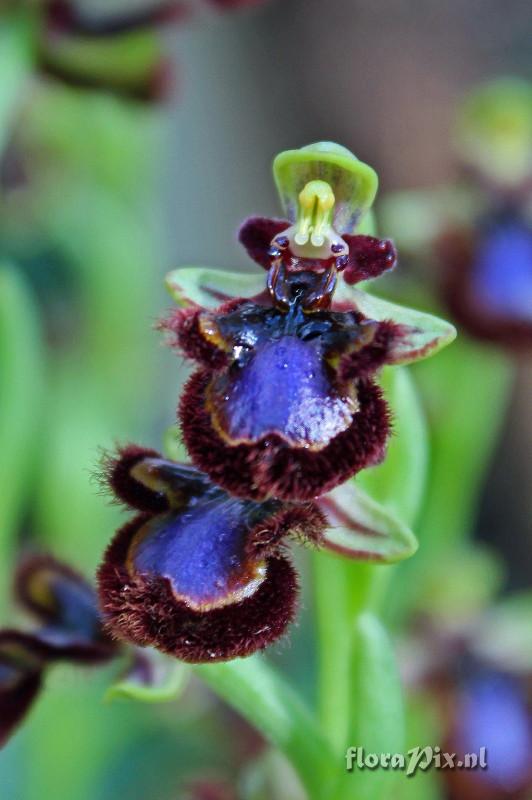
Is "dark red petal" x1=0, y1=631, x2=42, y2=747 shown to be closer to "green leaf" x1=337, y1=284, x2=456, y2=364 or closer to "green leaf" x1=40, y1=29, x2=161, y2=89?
"green leaf" x1=337, y1=284, x2=456, y2=364

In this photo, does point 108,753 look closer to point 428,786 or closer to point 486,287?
point 428,786

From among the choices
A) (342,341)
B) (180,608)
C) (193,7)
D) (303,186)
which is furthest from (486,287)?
(180,608)

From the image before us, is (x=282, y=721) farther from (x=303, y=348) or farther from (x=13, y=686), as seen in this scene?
(x=303, y=348)

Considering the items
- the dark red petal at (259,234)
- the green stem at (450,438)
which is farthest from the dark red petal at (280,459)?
the green stem at (450,438)

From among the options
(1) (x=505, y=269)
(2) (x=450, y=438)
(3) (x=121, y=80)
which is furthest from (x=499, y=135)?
(3) (x=121, y=80)

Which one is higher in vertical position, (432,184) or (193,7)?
(432,184)

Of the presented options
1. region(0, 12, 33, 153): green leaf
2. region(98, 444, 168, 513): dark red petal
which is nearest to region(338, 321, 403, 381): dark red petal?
region(98, 444, 168, 513): dark red petal
